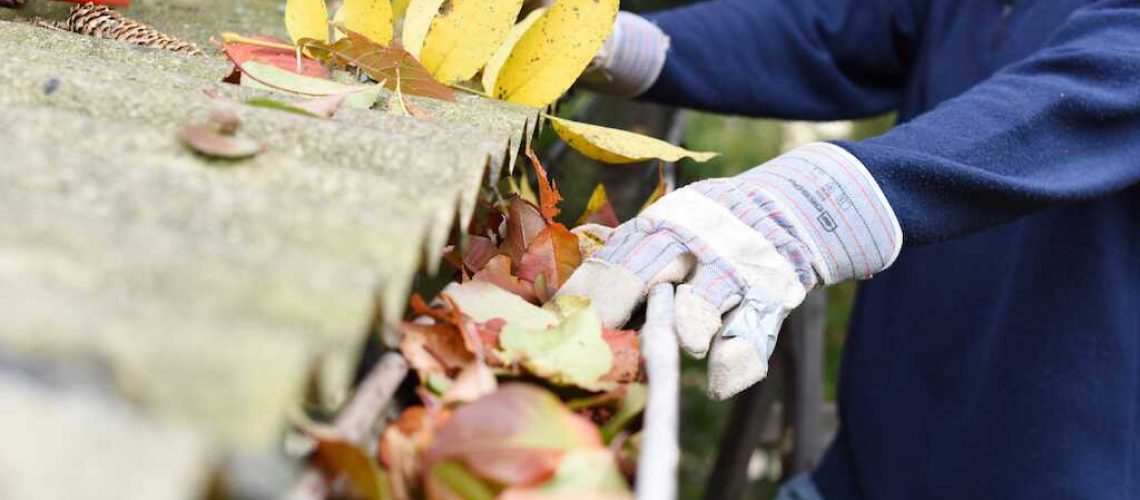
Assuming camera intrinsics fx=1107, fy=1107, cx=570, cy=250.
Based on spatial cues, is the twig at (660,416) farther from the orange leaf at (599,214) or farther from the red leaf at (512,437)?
the orange leaf at (599,214)

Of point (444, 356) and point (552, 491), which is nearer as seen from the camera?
point (552, 491)

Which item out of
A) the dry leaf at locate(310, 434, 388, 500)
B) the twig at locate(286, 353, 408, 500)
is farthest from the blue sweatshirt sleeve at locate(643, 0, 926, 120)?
the dry leaf at locate(310, 434, 388, 500)

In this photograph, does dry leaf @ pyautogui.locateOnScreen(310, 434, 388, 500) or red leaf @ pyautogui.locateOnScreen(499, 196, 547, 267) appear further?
red leaf @ pyautogui.locateOnScreen(499, 196, 547, 267)

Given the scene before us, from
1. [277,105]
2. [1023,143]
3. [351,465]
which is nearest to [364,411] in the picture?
[351,465]

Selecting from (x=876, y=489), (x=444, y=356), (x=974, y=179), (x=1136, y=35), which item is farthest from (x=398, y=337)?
(x=876, y=489)

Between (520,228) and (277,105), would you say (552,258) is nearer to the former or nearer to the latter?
(520,228)

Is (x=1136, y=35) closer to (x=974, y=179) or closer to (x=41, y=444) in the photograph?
(x=974, y=179)

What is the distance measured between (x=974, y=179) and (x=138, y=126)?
770mm

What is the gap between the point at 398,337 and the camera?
69 cm

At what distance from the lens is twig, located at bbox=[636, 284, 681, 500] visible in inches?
22.6

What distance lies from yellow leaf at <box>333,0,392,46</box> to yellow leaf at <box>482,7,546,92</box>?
11 centimetres

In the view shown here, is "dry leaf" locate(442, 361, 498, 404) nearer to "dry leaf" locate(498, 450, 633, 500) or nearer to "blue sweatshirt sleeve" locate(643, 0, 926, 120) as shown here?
"dry leaf" locate(498, 450, 633, 500)

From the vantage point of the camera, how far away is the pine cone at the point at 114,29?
1.09 m

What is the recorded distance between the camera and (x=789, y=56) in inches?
76.9
